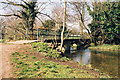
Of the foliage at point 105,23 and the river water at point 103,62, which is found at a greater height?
the foliage at point 105,23

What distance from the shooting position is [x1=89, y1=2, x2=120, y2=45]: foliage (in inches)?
955

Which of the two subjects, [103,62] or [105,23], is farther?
[105,23]

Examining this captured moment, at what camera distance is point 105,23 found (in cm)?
2570

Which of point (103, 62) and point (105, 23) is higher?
point (105, 23)

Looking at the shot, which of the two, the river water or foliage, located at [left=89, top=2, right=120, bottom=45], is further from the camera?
foliage, located at [left=89, top=2, right=120, bottom=45]

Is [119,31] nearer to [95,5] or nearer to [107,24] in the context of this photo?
[107,24]

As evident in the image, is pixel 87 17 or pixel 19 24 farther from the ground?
pixel 87 17

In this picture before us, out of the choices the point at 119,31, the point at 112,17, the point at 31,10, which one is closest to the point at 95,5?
the point at 112,17

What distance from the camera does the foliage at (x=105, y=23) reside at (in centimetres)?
2425

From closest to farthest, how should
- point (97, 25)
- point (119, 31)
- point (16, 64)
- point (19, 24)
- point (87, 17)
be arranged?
point (16, 64), point (19, 24), point (119, 31), point (97, 25), point (87, 17)

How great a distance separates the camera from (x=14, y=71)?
227 inches

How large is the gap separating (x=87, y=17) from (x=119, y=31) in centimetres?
964

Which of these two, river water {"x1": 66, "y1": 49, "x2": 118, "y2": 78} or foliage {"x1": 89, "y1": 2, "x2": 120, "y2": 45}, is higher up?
foliage {"x1": 89, "y1": 2, "x2": 120, "y2": 45}

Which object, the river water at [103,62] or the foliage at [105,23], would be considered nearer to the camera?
the river water at [103,62]
